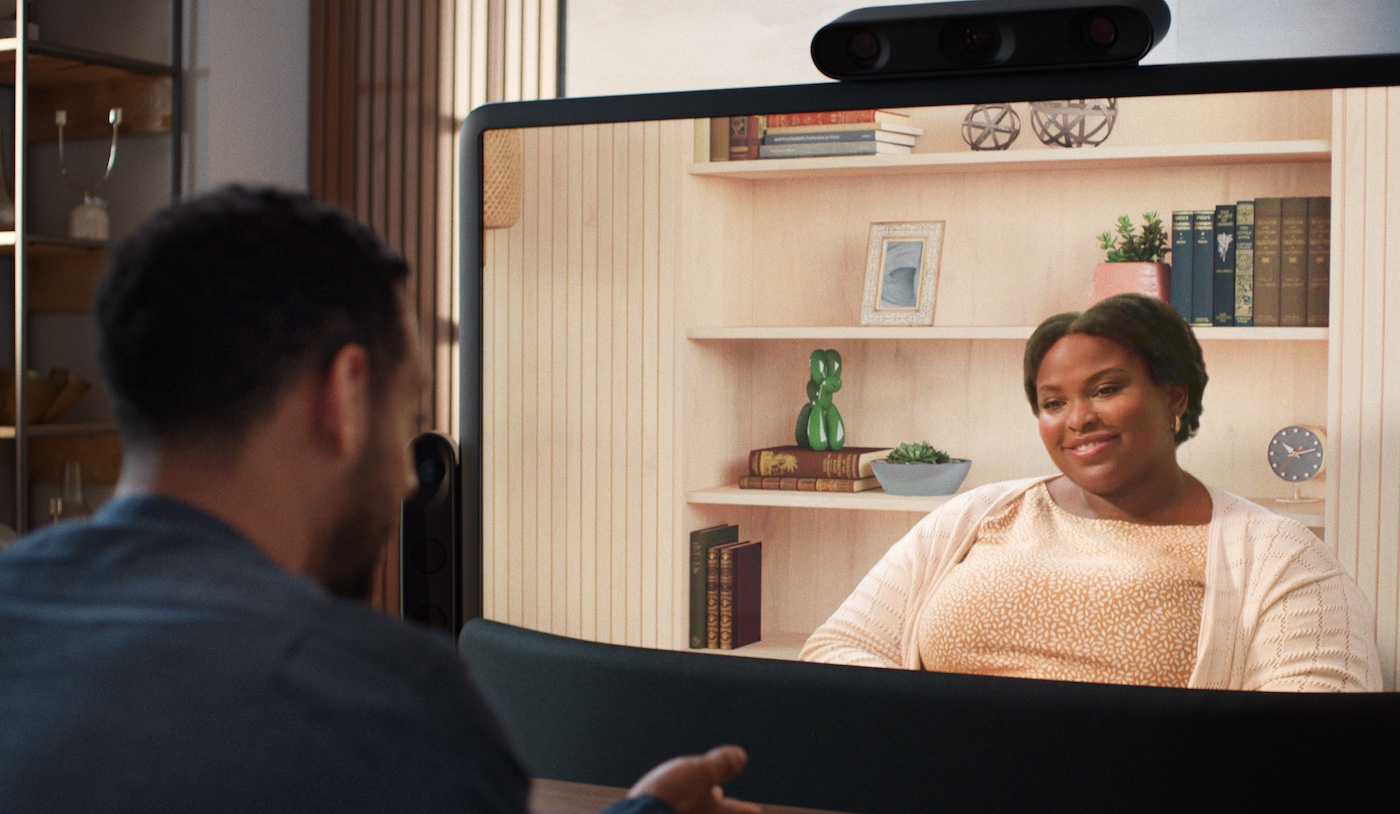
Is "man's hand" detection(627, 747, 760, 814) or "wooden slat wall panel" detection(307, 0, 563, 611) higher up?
"wooden slat wall panel" detection(307, 0, 563, 611)

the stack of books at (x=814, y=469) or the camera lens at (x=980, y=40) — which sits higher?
the camera lens at (x=980, y=40)

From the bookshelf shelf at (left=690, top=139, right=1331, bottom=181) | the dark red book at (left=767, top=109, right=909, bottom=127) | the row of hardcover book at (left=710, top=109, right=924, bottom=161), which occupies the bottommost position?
the bookshelf shelf at (left=690, top=139, right=1331, bottom=181)

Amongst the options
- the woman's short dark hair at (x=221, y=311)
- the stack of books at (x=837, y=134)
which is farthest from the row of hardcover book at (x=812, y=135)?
the woman's short dark hair at (x=221, y=311)

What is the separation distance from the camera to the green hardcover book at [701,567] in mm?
1805

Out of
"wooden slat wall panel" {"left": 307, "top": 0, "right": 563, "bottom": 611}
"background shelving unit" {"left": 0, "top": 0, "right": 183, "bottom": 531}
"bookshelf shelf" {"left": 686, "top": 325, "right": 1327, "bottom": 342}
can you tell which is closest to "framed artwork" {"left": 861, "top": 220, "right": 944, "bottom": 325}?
"bookshelf shelf" {"left": 686, "top": 325, "right": 1327, "bottom": 342}

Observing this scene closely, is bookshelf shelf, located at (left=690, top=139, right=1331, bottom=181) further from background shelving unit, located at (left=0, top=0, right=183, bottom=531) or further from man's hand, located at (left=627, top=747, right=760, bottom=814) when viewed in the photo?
background shelving unit, located at (left=0, top=0, right=183, bottom=531)

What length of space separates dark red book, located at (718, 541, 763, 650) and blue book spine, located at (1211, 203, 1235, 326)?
0.64 meters

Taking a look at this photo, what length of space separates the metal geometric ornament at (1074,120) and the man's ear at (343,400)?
1.11 metres

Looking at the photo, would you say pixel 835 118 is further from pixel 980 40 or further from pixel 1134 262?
pixel 1134 262

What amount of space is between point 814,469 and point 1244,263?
1.86 ft

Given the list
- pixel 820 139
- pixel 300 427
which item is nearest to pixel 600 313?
pixel 820 139

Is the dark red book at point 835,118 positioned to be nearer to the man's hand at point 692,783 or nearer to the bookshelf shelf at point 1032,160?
the bookshelf shelf at point 1032,160

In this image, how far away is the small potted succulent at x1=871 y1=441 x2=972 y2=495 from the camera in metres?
1.66

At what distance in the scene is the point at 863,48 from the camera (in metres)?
1.61
